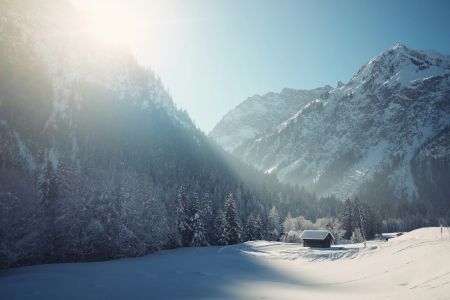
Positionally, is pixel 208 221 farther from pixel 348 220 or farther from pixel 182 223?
pixel 348 220

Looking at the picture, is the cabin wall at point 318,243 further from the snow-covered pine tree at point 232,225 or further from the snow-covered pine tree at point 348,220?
the snow-covered pine tree at point 348,220

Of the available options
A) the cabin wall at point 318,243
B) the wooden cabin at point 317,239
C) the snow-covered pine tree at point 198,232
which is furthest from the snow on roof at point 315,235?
the snow-covered pine tree at point 198,232

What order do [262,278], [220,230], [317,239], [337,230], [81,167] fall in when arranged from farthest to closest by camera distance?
[81,167], [337,230], [220,230], [317,239], [262,278]

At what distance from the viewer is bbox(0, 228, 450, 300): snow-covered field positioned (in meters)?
26.9

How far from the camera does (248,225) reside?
100375 mm

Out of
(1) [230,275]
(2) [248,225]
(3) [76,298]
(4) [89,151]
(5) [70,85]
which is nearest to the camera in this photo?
(3) [76,298]

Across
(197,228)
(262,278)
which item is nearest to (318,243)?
(197,228)

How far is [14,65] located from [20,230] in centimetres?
13771

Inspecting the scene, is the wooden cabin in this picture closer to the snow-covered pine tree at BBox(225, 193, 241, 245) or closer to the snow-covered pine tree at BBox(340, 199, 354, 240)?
the snow-covered pine tree at BBox(225, 193, 241, 245)

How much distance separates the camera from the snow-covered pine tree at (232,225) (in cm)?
9000

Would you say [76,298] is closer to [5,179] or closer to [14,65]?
[5,179]

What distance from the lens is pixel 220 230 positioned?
295 ft

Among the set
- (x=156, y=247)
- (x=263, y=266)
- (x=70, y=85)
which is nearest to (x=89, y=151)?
(x=70, y=85)

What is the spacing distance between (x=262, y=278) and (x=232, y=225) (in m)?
51.5
